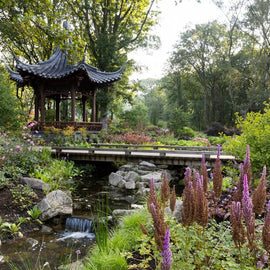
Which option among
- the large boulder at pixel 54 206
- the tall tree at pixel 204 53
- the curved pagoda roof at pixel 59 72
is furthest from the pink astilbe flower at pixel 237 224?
the tall tree at pixel 204 53

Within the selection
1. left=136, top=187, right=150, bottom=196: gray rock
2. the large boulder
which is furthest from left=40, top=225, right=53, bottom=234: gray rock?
left=136, top=187, right=150, bottom=196: gray rock

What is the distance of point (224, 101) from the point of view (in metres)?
32.1

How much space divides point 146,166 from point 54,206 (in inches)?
194

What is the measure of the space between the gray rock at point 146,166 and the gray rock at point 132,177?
2.36 ft

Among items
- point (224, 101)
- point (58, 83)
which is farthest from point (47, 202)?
point (224, 101)

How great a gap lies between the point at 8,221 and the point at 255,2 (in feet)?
88.1

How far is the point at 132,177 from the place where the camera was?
29.3ft

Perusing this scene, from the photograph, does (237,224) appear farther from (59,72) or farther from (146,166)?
(59,72)

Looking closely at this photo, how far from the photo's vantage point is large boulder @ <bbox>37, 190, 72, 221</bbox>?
5.45 m

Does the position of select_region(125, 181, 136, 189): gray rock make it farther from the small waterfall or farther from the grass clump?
the grass clump

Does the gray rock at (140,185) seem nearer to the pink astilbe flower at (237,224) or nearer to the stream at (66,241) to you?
the stream at (66,241)

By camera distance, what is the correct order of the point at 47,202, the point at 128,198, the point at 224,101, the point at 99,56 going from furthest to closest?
the point at 224,101, the point at 99,56, the point at 128,198, the point at 47,202

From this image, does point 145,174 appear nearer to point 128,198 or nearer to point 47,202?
point 128,198

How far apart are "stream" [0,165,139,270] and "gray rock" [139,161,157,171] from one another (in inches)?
79.5
